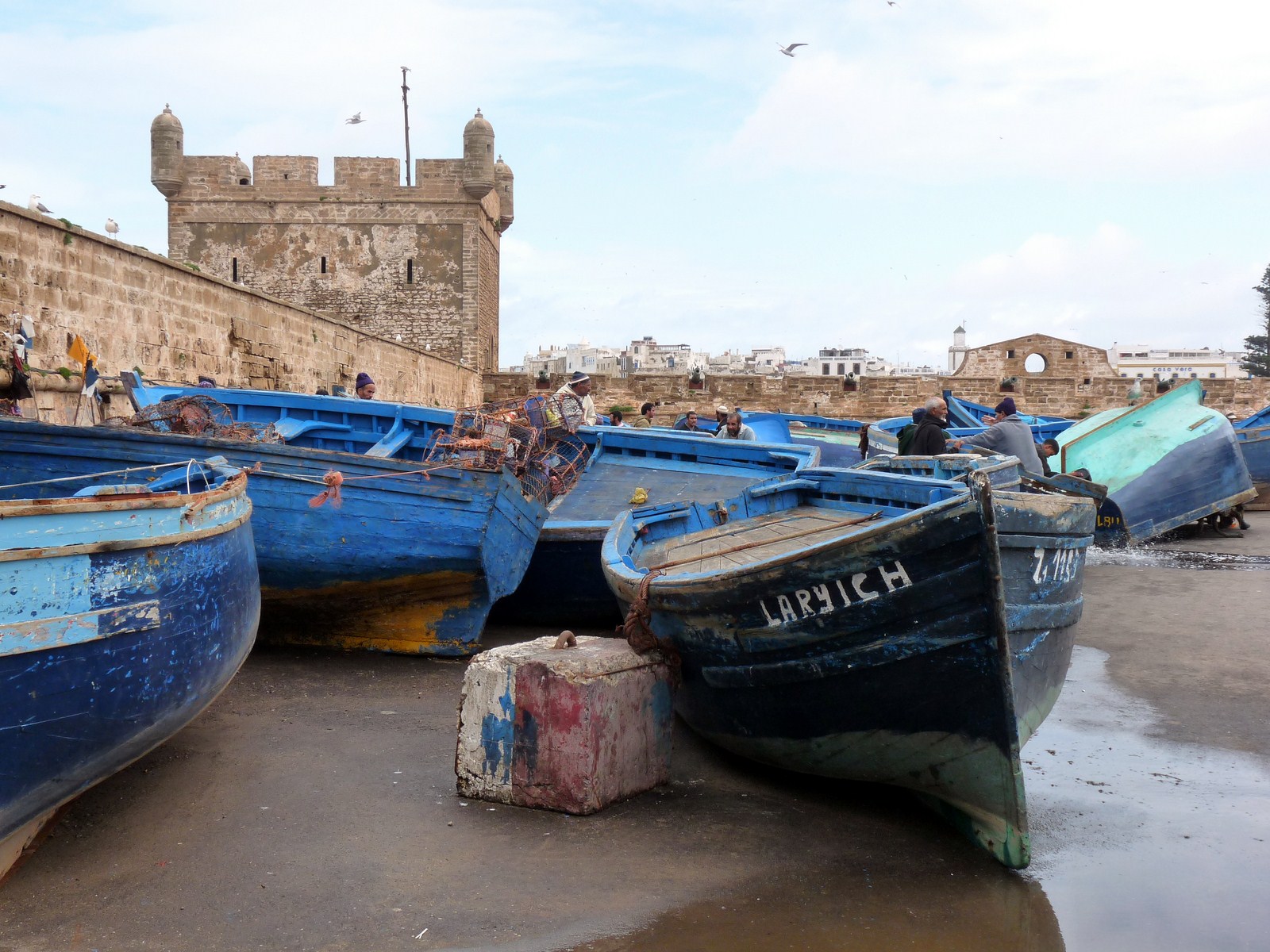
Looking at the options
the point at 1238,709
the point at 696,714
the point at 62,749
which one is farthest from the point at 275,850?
the point at 1238,709

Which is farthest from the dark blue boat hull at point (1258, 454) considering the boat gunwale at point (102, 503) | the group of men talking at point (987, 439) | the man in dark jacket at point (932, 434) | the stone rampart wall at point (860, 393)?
the boat gunwale at point (102, 503)

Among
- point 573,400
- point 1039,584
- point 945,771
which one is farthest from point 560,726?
point 573,400

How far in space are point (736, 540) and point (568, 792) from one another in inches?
60.6

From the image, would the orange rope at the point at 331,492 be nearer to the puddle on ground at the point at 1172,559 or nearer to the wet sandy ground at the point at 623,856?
the wet sandy ground at the point at 623,856

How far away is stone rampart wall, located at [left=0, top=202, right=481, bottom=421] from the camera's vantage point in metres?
8.30

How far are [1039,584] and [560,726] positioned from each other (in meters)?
2.06

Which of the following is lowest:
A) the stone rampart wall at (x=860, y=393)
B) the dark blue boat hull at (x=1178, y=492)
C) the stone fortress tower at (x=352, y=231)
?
the dark blue boat hull at (x=1178, y=492)

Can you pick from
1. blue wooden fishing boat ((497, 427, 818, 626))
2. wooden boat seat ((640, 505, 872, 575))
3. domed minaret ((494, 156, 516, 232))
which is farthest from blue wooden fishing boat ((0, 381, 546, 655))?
domed minaret ((494, 156, 516, 232))

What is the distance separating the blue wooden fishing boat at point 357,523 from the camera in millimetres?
5852

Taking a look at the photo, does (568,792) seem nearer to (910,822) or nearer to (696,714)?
(696,714)

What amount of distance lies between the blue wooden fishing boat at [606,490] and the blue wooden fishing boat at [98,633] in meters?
3.20

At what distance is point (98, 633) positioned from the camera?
137 inches

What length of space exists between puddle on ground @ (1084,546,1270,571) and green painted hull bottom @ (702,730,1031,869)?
708 cm

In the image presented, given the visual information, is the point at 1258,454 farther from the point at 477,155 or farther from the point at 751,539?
the point at 477,155
